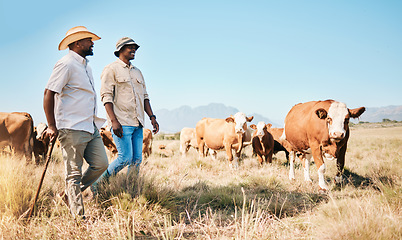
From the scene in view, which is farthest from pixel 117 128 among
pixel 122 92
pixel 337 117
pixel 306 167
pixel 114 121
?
pixel 306 167

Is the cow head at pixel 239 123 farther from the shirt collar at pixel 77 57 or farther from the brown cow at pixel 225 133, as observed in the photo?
the shirt collar at pixel 77 57

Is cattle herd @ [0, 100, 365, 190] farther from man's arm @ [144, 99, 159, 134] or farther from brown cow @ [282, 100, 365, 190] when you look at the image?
man's arm @ [144, 99, 159, 134]

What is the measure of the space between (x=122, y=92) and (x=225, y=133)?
24.6 ft

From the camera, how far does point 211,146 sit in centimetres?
1283

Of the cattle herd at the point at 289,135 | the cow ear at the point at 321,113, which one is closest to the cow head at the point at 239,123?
the cattle herd at the point at 289,135

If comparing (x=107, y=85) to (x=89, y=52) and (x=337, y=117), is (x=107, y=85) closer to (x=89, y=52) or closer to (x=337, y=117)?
(x=89, y=52)

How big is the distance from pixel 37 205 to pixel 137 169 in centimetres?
143

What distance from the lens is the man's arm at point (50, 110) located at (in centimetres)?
327

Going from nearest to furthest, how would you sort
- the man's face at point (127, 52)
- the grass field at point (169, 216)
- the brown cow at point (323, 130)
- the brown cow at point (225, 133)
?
the grass field at point (169, 216) < the man's face at point (127, 52) < the brown cow at point (323, 130) < the brown cow at point (225, 133)

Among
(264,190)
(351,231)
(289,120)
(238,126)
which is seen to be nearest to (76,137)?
(351,231)

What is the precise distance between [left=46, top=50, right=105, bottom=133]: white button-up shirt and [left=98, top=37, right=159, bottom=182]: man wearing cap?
763 millimetres

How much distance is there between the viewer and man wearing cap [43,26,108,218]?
11.1 ft

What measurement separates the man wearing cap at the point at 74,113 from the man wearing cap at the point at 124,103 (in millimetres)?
695

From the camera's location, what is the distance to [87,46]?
3814 mm
